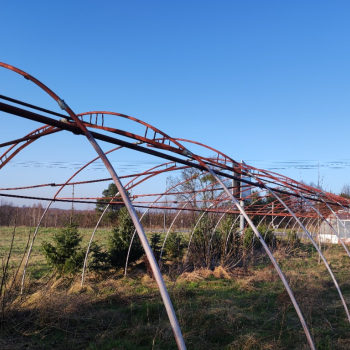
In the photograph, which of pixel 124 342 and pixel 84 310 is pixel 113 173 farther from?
pixel 84 310

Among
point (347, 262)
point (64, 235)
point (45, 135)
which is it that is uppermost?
point (45, 135)

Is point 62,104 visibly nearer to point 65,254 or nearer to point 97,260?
point 65,254

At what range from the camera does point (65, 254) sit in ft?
33.1

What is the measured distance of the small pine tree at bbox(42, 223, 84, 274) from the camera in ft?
32.6

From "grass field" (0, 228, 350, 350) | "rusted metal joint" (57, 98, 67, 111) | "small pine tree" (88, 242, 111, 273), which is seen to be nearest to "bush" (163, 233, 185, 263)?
"small pine tree" (88, 242, 111, 273)

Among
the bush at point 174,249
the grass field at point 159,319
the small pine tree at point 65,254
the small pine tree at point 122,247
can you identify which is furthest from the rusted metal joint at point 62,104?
the bush at point 174,249

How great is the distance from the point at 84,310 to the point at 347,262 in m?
12.6

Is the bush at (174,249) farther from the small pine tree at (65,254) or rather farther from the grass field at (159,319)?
the grass field at (159,319)

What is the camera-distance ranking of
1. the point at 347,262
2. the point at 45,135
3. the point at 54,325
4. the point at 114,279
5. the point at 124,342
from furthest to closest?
1. the point at 347,262
2. the point at 114,279
3. the point at 54,325
4. the point at 124,342
5. the point at 45,135

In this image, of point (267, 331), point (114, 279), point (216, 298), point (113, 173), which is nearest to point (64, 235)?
point (114, 279)

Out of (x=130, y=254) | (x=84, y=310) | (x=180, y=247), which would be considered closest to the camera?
(x=84, y=310)

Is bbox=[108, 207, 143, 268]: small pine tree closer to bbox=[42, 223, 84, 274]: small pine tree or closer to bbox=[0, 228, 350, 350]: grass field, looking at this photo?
bbox=[42, 223, 84, 274]: small pine tree

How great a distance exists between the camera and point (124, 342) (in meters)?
4.98

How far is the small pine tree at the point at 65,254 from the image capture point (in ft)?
32.6
